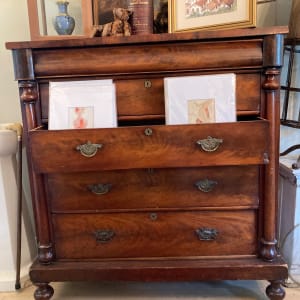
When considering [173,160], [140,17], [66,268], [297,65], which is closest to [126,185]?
[173,160]

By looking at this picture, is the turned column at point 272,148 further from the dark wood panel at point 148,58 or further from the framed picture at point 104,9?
the framed picture at point 104,9

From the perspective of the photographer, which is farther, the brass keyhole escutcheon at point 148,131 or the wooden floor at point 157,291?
the wooden floor at point 157,291

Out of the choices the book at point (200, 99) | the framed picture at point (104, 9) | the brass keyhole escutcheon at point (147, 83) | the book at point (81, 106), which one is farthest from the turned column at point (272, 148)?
the framed picture at point (104, 9)

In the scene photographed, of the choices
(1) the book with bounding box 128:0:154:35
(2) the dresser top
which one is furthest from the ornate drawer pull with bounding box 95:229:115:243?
(1) the book with bounding box 128:0:154:35

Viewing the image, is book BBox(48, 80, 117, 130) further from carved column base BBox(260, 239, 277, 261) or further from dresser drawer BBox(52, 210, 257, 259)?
carved column base BBox(260, 239, 277, 261)

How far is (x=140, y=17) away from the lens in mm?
1247

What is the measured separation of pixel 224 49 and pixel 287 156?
708mm

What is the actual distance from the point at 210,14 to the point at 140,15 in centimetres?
26

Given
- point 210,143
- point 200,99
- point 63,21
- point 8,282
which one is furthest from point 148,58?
point 8,282

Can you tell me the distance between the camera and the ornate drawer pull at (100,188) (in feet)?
3.79

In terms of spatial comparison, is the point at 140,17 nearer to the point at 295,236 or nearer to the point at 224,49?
the point at 224,49

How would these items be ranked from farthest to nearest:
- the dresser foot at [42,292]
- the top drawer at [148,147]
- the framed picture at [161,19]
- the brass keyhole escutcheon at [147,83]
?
the framed picture at [161,19] → the dresser foot at [42,292] → the brass keyhole escutcheon at [147,83] → the top drawer at [148,147]

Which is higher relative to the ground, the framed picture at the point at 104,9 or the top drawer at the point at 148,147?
the framed picture at the point at 104,9

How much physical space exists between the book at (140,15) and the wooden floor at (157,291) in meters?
0.99
